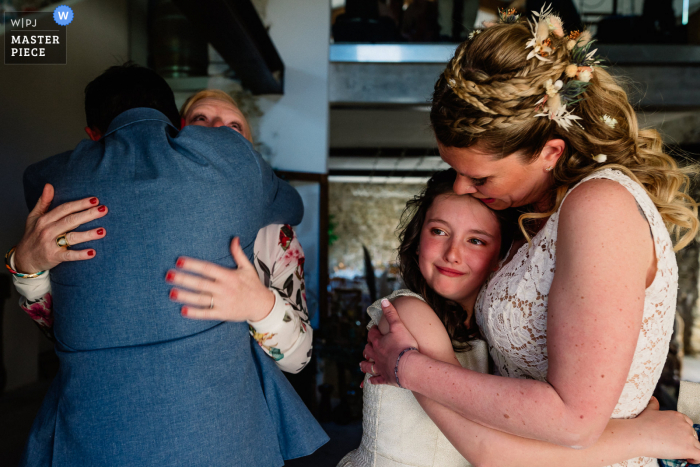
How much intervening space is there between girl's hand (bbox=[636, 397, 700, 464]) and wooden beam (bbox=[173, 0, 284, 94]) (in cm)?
242

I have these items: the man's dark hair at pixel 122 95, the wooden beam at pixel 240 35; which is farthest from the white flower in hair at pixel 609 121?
the wooden beam at pixel 240 35

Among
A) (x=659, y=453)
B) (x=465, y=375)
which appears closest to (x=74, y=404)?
(x=465, y=375)

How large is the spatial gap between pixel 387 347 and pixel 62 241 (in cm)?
78

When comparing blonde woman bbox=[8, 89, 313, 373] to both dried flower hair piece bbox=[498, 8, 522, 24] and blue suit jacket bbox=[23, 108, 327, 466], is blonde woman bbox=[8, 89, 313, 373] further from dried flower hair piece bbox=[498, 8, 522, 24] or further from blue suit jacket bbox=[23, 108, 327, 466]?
dried flower hair piece bbox=[498, 8, 522, 24]

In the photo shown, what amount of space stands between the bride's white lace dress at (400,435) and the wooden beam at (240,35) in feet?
6.33

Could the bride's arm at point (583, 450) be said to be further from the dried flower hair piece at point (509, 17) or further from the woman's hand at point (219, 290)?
the dried flower hair piece at point (509, 17)

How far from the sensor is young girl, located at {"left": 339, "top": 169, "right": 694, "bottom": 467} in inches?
36.9

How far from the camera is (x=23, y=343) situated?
7.99 ft

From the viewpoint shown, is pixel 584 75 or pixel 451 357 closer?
pixel 584 75

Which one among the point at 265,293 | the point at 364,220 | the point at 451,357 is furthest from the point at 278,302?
the point at 364,220

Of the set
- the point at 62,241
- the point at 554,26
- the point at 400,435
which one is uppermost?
the point at 554,26

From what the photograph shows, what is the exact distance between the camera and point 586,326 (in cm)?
76

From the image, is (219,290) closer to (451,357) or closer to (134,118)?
(134,118)

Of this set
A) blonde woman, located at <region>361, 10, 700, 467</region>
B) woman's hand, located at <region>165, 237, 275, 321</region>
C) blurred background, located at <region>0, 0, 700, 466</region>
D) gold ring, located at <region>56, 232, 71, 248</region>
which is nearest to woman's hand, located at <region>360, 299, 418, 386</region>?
blonde woman, located at <region>361, 10, 700, 467</region>
